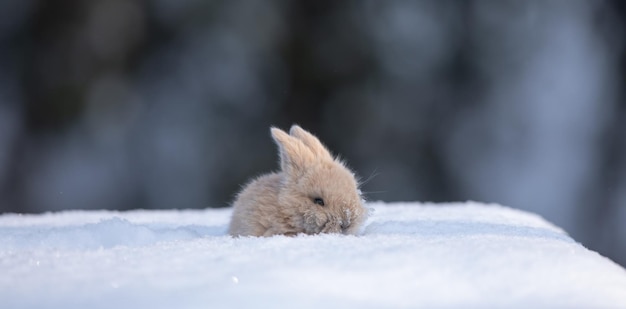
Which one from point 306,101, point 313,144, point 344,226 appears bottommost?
point 306,101

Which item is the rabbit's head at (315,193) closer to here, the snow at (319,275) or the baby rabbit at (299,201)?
the baby rabbit at (299,201)

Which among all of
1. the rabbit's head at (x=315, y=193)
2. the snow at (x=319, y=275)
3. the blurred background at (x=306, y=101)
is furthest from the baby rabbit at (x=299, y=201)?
the blurred background at (x=306, y=101)

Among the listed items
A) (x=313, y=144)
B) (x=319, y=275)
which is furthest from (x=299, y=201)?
(x=319, y=275)

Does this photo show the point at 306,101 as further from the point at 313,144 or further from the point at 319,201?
the point at 319,201

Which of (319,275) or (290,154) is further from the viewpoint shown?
(290,154)

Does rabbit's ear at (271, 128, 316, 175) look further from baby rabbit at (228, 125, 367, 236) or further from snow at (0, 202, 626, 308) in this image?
snow at (0, 202, 626, 308)

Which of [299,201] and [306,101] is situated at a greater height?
[299,201]

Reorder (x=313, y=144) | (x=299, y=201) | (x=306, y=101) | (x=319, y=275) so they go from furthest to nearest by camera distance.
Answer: (x=306, y=101), (x=313, y=144), (x=299, y=201), (x=319, y=275)
